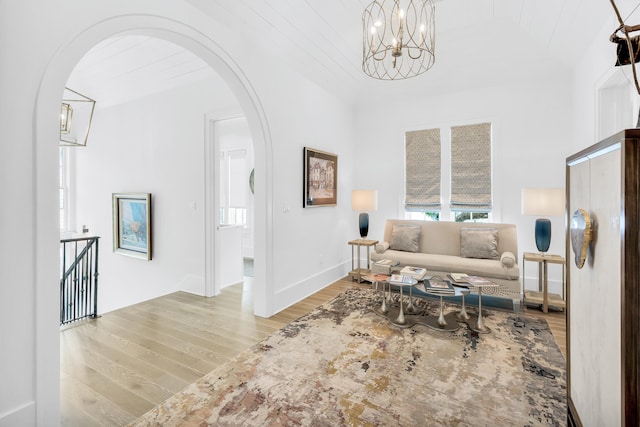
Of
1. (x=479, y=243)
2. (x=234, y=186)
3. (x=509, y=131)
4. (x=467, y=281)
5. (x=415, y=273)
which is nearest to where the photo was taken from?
(x=467, y=281)

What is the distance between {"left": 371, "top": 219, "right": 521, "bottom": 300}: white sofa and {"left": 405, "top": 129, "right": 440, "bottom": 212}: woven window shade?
40 cm

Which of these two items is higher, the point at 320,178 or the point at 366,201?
the point at 320,178

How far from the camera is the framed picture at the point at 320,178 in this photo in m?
4.06

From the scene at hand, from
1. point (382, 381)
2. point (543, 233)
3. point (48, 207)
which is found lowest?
point (382, 381)

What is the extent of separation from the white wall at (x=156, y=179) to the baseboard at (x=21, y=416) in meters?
2.53

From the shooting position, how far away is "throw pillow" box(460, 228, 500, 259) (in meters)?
4.05

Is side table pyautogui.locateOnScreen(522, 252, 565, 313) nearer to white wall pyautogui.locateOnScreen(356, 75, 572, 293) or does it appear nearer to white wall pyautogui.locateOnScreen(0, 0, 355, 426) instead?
white wall pyautogui.locateOnScreen(356, 75, 572, 293)

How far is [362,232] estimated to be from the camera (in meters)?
4.93

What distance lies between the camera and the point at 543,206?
12.1 feet

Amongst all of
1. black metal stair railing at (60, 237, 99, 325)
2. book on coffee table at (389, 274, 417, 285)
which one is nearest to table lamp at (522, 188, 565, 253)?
book on coffee table at (389, 274, 417, 285)

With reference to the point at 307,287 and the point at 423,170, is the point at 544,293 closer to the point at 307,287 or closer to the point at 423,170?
the point at 423,170

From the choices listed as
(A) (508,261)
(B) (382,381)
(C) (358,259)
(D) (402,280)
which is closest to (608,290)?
(B) (382,381)

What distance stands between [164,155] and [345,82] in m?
2.86

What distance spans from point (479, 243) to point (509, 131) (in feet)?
5.55
